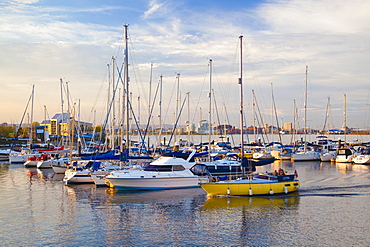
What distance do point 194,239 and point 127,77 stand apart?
23712mm

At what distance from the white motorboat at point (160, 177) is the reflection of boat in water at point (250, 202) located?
489 cm

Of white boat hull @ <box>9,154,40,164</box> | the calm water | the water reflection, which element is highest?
white boat hull @ <box>9,154,40,164</box>

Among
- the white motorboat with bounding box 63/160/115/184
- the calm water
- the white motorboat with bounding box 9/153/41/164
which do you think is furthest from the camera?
the white motorboat with bounding box 9/153/41/164

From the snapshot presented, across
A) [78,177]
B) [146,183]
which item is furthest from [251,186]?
[78,177]

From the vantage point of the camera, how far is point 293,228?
20.8 metres

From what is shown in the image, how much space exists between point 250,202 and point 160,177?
9246mm

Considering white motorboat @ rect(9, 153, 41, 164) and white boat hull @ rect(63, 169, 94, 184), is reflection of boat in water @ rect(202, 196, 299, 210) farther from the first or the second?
white motorboat @ rect(9, 153, 41, 164)

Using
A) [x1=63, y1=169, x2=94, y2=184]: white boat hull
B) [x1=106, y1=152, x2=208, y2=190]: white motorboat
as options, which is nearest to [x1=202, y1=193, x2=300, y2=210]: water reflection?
[x1=106, y1=152, x2=208, y2=190]: white motorboat

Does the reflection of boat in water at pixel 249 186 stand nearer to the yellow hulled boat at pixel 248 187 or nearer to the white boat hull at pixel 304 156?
the yellow hulled boat at pixel 248 187

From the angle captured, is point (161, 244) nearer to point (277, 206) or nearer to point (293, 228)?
point (293, 228)

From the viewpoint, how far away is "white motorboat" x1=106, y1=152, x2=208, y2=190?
32.4 m

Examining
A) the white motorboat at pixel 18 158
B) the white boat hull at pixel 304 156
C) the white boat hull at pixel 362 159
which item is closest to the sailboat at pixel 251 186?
the white boat hull at pixel 362 159

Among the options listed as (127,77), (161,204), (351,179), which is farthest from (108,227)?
(351,179)

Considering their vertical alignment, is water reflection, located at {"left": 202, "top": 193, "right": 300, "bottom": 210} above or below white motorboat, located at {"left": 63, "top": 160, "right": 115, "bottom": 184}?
below
